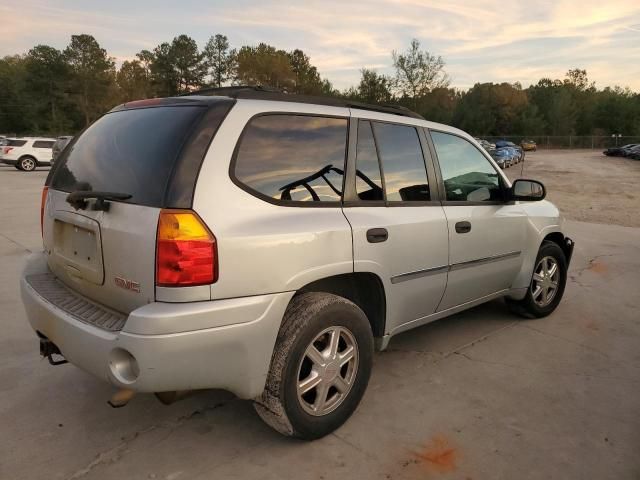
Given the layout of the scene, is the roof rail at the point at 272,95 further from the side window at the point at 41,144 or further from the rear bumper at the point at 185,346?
the side window at the point at 41,144

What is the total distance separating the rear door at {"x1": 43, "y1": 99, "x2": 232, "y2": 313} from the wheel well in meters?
1.00

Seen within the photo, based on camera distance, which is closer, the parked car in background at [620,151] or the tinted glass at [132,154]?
the tinted glass at [132,154]

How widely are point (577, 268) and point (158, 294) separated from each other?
615cm

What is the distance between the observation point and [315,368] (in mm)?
2611

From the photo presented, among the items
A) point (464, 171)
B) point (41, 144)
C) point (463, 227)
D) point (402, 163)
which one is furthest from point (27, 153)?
point (463, 227)

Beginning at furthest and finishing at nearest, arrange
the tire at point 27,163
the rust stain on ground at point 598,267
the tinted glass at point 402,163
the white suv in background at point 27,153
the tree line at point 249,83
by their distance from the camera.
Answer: the tree line at point 249,83 < the tire at point 27,163 < the white suv in background at point 27,153 < the rust stain on ground at point 598,267 < the tinted glass at point 402,163

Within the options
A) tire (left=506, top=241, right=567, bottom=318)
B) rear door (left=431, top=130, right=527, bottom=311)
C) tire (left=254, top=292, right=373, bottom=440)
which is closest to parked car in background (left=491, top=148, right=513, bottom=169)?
tire (left=506, top=241, right=567, bottom=318)

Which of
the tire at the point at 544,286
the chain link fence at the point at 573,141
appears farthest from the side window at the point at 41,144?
the chain link fence at the point at 573,141

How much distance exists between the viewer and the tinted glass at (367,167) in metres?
2.91

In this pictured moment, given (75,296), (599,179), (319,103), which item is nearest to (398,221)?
(319,103)

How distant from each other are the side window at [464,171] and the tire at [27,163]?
26047 millimetres

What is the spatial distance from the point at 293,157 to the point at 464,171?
5.50 ft

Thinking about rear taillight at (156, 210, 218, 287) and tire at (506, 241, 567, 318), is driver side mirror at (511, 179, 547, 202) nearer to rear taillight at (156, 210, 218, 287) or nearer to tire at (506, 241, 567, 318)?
tire at (506, 241, 567, 318)

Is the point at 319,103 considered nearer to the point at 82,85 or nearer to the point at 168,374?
the point at 168,374
